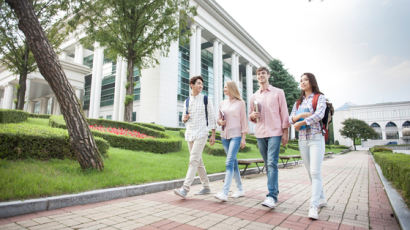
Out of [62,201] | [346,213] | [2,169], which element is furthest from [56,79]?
[346,213]

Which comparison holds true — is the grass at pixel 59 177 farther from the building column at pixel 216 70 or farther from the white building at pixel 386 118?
the white building at pixel 386 118

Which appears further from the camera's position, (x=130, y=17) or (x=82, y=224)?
(x=130, y=17)

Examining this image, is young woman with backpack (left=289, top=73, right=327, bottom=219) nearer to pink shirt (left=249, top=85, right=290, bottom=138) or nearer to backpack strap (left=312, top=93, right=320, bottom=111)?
backpack strap (left=312, top=93, right=320, bottom=111)

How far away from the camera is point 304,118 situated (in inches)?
137

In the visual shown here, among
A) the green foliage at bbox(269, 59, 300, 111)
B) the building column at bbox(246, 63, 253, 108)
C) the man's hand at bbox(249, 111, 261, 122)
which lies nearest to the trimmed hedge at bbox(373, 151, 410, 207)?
the man's hand at bbox(249, 111, 261, 122)

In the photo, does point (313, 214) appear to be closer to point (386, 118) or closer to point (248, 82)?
point (248, 82)

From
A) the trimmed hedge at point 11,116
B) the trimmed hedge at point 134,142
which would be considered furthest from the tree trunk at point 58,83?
the trimmed hedge at point 11,116

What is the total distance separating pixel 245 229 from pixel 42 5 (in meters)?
18.2

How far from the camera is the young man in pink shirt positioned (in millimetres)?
3592

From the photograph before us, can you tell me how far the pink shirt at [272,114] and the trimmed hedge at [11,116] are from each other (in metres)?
11.0

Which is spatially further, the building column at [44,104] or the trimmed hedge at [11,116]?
the building column at [44,104]

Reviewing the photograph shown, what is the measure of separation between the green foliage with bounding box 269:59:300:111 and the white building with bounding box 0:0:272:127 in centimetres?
566

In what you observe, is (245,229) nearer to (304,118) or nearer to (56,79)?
(304,118)

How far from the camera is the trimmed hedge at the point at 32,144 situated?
4.83m
